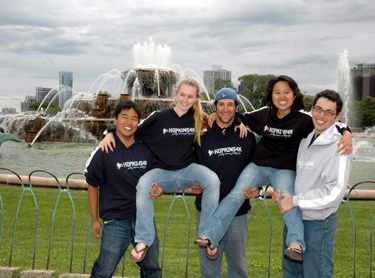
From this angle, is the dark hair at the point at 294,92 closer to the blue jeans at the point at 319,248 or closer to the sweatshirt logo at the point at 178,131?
the sweatshirt logo at the point at 178,131

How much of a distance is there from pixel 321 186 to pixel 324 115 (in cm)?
67

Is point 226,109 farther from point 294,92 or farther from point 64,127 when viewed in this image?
point 64,127

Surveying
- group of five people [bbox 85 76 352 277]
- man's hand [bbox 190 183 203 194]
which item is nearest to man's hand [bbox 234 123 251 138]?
group of five people [bbox 85 76 352 277]

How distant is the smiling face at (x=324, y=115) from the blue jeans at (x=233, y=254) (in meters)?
1.21

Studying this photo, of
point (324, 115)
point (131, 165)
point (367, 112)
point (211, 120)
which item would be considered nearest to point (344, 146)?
point (324, 115)

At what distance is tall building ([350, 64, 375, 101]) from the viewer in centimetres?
9338

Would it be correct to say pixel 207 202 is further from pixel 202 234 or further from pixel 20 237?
pixel 20 237

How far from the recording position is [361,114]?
77312 mm

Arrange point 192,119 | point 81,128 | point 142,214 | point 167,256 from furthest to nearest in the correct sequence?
point 81,128
point 167,256
point 192,119
point 142,214

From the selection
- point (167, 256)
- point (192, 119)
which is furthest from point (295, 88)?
point (167, 256)

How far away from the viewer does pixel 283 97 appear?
4.32 meters

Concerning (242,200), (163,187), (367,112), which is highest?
(367,112)

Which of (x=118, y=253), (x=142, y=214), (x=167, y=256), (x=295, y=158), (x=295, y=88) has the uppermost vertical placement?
(x=295, y=88)

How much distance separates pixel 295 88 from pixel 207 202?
57.0 inches
